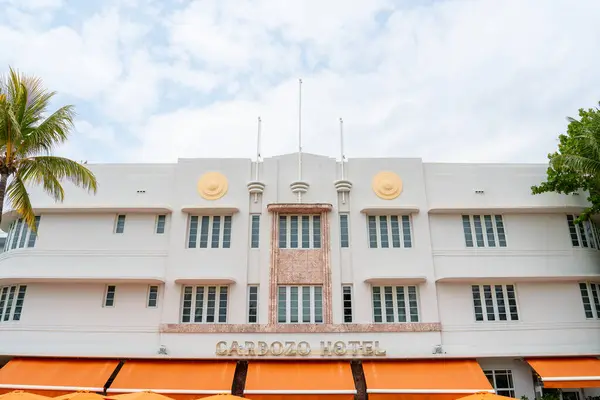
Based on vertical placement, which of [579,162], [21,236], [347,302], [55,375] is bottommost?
[55,375]

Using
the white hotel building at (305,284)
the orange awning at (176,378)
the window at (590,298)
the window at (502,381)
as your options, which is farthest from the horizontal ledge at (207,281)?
the window at (590,298)

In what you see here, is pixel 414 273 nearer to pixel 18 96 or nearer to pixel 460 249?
pixel 460 249

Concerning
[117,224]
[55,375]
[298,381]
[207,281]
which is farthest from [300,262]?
[55,375]

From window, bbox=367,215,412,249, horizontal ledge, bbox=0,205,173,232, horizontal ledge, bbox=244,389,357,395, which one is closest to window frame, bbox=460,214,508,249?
window, bbox=367,215,412,249

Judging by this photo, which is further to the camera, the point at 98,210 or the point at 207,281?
the point at 98,210

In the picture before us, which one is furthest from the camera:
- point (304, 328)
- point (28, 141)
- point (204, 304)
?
point (204, 304)

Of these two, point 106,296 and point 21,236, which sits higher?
point 21,236

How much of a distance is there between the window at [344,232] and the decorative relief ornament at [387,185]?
176cm

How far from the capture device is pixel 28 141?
15.0m

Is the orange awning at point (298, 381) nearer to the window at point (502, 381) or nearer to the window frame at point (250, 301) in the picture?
the window frame at point (250, 301)

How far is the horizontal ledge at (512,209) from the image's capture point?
64.5ft

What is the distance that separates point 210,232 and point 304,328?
550cm

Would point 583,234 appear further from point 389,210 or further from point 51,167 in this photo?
point 51,167

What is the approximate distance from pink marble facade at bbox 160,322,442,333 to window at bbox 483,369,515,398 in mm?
2791
